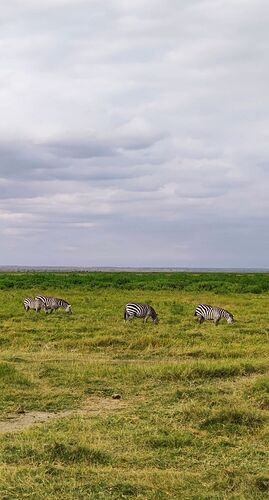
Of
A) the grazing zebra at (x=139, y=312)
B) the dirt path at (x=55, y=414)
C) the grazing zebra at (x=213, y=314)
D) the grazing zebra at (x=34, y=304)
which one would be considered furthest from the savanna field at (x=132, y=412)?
the grazing zebra at (x=34, y=304)

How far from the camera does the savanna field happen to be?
5.64m

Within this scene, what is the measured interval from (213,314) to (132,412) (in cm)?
1045

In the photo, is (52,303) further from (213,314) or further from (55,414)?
(55,414)

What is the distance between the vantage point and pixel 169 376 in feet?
34.3

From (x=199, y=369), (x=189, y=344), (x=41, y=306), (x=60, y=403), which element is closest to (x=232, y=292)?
(x=41, y=306)

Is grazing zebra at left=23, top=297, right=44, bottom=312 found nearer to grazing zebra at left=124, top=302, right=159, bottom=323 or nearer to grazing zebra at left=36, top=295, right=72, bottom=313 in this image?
grazing zebra at left=36, top=295, right=72, bottom=313

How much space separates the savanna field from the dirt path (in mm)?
14

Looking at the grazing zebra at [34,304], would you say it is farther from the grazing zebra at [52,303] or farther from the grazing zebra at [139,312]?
the grazing zebra at [139,312]

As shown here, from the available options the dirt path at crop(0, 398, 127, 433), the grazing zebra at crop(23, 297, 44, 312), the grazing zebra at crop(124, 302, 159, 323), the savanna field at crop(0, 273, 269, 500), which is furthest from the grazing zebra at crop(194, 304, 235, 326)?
the dirt path at crop(0, 398, 127, 433)

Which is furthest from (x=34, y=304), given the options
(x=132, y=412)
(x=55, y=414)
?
(x=132, y=412)

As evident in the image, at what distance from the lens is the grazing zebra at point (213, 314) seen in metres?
18.4

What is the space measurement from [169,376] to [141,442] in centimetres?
366

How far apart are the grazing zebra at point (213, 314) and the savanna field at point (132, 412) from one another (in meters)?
1.47

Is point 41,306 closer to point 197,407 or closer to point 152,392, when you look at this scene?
point 152,392
